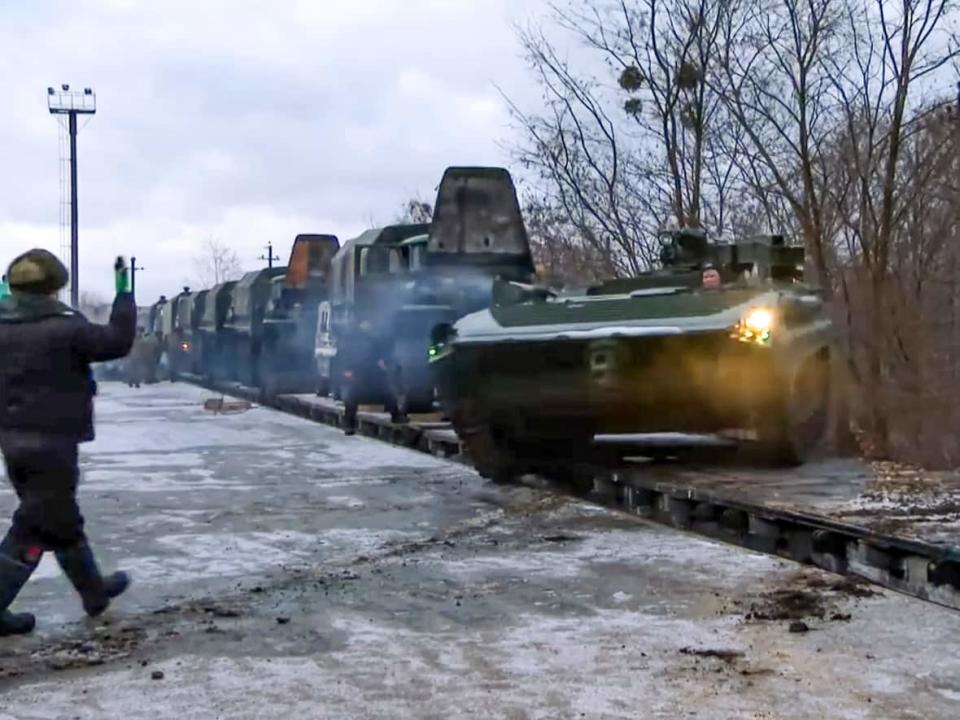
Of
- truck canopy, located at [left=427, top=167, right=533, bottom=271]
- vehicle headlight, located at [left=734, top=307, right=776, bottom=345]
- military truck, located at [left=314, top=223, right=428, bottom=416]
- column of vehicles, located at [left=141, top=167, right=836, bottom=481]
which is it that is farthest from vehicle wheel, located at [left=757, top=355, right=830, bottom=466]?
military truck, located at [left=314, top=223, right=428, bottom=416]

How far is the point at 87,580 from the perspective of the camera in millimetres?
5781

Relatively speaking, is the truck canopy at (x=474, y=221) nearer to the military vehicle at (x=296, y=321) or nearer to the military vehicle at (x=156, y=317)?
the military vehicle at (x=296, y=321)

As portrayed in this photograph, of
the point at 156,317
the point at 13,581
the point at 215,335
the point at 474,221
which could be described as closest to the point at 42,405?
the point at 13,581

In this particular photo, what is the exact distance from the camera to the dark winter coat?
5566 millimetres

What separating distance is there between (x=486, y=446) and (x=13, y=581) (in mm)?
5402

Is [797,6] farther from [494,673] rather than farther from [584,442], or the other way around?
[494,673]

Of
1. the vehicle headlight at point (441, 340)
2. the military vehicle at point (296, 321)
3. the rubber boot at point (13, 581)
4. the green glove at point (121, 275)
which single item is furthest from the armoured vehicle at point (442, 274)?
the rubber boot at point (13, 581)

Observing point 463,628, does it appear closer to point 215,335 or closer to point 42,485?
point 42,485

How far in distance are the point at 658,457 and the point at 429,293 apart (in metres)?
4.78

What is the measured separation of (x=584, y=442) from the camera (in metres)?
11.4

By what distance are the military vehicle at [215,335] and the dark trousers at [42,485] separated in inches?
982

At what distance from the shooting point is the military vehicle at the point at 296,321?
968 inches

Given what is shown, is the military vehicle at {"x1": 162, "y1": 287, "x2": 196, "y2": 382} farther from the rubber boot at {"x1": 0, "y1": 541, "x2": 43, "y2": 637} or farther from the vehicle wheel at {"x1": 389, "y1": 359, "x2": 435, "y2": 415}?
the rubber boot at {"x1": 0, "y1": 541, "x2": 43, "y2": 637}

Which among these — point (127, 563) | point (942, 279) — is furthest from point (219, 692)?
point (942, 279)
